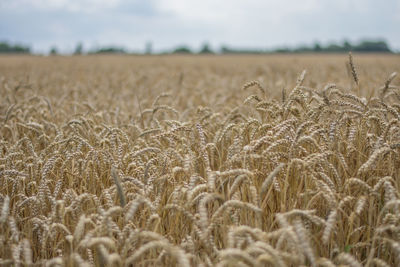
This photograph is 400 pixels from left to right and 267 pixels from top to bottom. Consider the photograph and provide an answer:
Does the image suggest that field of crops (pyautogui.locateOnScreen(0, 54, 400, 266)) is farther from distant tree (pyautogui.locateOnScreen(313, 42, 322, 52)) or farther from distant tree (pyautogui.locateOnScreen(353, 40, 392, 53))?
distant tree (pyautogui.locateOnScreen(353, 40, 392, 53))

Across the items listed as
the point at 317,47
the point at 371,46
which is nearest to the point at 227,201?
the point at 317,47

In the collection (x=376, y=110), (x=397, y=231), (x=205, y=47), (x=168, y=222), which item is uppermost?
(x=205, y=47)

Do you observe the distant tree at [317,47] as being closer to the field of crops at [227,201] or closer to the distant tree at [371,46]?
the distant tree at [371,46]

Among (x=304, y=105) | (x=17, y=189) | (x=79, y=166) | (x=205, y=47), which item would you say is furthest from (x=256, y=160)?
(x=205, y=47)

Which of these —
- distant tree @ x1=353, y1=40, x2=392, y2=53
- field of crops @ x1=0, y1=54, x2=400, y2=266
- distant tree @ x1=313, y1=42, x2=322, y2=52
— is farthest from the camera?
distant tree @ x1=353, y1=40, x2=392, y2=53

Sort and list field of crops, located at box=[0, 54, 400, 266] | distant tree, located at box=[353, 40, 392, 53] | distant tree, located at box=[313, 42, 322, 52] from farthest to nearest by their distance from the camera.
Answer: distant tree, located at box=[353, 40, 392, 53] → distant tree, located at box=[313, 42, 322, 52] → field of crops, located at box=[0, 54, 400, 266]

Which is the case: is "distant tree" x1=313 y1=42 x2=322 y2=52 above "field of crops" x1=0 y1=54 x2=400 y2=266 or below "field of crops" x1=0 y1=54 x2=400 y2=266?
above

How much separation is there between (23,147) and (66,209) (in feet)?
6.12

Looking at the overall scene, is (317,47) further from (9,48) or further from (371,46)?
(9,48)

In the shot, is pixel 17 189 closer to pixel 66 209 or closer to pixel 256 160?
pixel 66 209

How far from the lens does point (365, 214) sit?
226 centimetres

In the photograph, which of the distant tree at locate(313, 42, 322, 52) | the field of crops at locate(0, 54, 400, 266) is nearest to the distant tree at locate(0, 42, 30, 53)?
the distant tree at locate(313, 42, 322, 52)

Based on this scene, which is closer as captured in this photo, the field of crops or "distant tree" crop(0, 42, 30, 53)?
the field of crops

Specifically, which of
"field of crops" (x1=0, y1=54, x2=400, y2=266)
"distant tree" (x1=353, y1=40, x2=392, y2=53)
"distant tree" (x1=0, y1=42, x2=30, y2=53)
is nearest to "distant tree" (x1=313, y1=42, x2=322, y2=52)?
"distant tree" (x1=353, y1=40, x2=392, y2=53)
